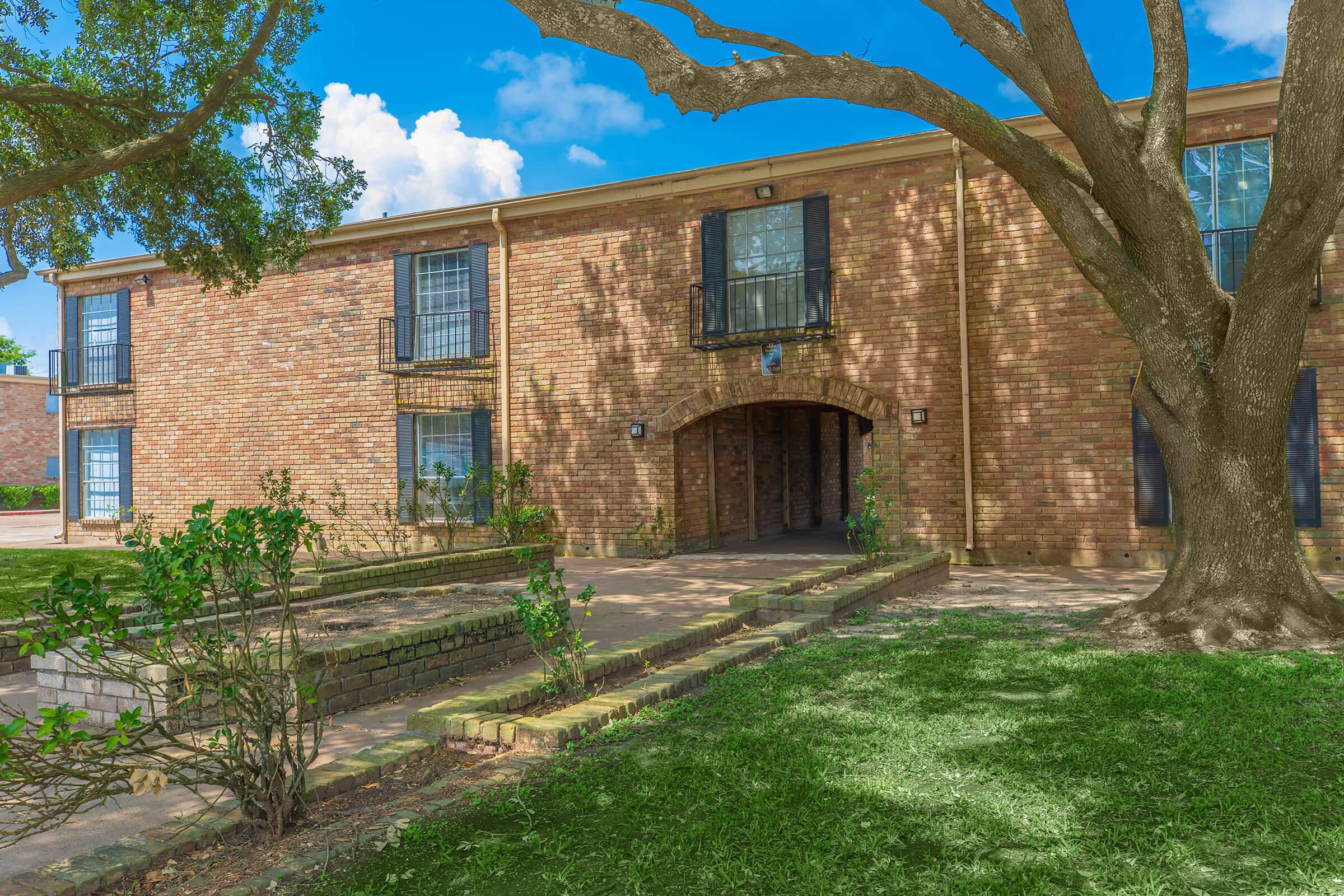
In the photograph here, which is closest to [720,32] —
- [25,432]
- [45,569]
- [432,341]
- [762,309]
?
[762,309]

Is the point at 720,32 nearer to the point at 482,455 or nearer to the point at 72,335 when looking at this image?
the point at 482,455

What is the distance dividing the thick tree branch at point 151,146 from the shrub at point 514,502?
580 centimetres

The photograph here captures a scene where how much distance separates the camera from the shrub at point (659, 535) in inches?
495

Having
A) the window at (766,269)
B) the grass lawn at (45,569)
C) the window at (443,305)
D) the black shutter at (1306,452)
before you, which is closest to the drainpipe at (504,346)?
the window at (443,305)

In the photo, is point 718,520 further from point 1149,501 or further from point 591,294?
point 1149,501

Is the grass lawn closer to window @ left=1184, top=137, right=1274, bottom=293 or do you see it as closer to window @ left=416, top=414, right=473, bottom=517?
window @ left=416, top=414, right=473, bottom=517

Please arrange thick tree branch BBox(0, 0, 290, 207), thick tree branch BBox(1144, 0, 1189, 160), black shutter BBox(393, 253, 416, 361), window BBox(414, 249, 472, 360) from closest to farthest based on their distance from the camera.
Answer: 1. thick tree branch BBox(1144, 0, 1189, 160)
2. thick tree branch BBox(0, 0, 290, 207)
3. window BBox(414, 249, 472, 360)
4. black shutter BBox(393, 253, 416, 361)

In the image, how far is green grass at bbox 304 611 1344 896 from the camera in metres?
2.60

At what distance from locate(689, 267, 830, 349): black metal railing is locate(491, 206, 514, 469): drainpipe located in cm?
311

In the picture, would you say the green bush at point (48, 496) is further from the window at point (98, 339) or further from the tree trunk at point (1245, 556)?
the tree trunk at point (1245, 556)

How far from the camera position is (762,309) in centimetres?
1220

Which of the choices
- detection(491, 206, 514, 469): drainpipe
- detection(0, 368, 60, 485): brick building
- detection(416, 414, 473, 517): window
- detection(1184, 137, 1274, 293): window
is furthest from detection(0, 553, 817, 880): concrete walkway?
detection(0, 368, 60, 485): brick building

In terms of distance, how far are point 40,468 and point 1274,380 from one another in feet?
128

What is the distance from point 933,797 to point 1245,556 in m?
3.87
